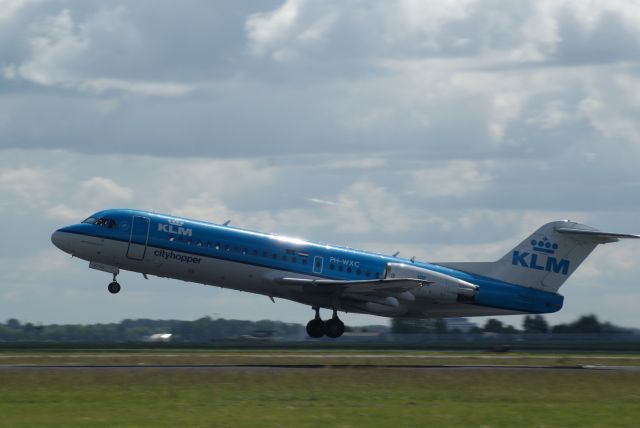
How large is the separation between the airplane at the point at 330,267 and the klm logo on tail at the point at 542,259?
4 centimetres

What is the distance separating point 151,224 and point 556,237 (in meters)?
17.9

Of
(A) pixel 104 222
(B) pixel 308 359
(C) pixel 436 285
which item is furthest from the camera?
(C) pixel 436 285

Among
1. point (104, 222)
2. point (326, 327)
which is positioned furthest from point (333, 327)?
point (104, 222)

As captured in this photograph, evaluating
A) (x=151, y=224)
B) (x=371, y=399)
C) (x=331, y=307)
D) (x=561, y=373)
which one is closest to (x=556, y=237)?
(x=331, y=307)

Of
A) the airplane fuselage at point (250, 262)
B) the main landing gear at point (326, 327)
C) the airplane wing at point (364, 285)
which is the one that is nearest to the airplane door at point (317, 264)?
the airplane fuselage at point (250, 262)

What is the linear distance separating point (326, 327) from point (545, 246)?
10.4 metres

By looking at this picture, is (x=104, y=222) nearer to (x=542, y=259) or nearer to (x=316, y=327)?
(x=316, y=327)

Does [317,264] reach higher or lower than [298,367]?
higher

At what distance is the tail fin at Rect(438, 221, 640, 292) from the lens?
50.7 meters

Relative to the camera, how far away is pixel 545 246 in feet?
167

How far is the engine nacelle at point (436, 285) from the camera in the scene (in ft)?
159

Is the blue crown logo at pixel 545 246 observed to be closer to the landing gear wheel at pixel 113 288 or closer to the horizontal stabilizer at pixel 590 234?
the horizontal stabilizer at pixel 590 234

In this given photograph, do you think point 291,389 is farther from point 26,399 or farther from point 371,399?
point 26,399

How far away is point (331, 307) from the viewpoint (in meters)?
49.3
